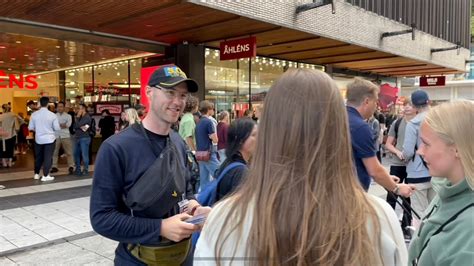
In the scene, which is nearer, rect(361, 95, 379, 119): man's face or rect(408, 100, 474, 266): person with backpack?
rect(408, 100, 474, 266): person with backpack

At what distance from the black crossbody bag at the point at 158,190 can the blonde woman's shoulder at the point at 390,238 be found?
1137 mm

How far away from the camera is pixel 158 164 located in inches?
81.9

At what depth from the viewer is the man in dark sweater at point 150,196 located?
6.51 ft

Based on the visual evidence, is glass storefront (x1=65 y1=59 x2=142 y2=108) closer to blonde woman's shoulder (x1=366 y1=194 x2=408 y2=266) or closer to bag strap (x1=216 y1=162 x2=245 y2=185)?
bag strap (x1=216 y1=162 x2=245 y2=185)

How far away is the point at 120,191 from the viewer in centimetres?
207

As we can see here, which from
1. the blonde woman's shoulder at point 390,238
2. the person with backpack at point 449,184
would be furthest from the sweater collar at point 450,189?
the blonde woman's shoulder at point 390,238

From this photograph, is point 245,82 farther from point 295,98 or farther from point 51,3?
point 295,98

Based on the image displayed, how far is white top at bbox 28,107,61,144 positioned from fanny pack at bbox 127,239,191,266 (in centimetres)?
821

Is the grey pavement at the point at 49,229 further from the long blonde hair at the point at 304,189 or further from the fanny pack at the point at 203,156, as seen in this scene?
the long blonde hair at the point at 304,189

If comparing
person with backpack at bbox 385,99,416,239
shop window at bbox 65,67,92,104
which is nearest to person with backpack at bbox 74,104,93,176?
shop window at bbox 65,67,92,104

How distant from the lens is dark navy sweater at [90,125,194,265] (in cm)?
199

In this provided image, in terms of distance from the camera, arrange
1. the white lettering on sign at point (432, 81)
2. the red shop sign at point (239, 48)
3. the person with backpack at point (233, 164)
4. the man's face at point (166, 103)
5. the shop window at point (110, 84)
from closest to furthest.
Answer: the man's face at point (166, 103) < the person with backpack at point (233, 164) < the red shop sign at point (239, 48) < the shop window at point (110, 84) < the white lettering on sign at point (432, 81)

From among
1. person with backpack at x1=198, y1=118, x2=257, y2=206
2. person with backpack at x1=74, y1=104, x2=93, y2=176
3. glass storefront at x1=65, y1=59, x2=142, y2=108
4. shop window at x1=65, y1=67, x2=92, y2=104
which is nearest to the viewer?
person with backpack at x1=198, y1=118, x2=257, y2=206

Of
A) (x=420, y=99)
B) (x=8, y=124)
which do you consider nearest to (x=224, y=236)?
(x=420, y=99)
